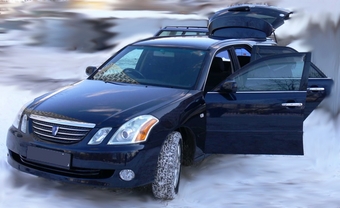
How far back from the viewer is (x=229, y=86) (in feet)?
16.6

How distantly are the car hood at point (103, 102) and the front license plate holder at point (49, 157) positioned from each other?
1.07 ft

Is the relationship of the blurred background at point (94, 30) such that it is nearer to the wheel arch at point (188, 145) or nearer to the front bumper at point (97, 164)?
the wheel arch at point (188, 145)

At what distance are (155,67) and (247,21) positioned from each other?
271 centimetres

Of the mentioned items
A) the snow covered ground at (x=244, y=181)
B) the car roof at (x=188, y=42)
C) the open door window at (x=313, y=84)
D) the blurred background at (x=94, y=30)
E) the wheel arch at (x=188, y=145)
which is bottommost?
the blurred background at (x=94, y=30)

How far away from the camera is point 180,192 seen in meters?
4.91

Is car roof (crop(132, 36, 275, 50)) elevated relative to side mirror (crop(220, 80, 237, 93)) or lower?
elevated

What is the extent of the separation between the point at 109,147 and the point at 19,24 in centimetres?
2197

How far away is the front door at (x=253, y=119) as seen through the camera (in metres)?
5.03

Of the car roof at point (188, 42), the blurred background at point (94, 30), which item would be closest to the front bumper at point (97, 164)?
the car roof at point (188, 42)

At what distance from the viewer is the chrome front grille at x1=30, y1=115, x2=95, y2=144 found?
4238mm

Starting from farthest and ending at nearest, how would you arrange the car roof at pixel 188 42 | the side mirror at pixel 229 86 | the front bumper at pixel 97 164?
the car roof at pixel 188 42 < the side mirror at pixel 229 86 < the front bumper at pixel 97 164

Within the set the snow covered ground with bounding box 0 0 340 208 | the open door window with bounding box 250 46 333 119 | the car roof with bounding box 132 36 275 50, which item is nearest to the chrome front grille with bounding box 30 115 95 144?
the snow covered ground with bounding box 0 0 340 208

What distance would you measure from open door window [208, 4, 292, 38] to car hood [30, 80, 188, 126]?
2.99 meters

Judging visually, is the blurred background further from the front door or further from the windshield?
the windshield
